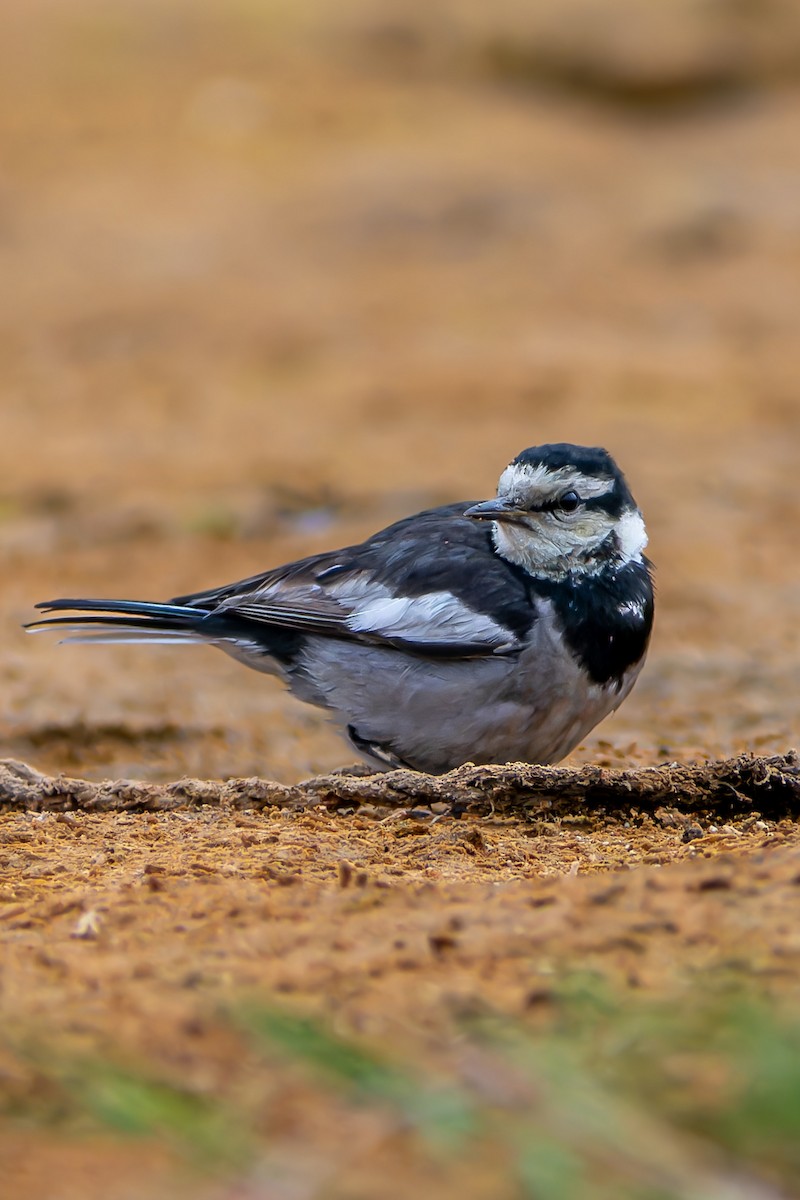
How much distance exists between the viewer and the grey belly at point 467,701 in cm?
544

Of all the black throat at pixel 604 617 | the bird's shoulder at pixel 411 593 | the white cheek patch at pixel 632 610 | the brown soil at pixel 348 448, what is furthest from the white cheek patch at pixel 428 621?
the brown soil at pixel 348 448

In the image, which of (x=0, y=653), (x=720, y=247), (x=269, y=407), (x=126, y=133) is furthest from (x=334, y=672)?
(x=126, y=133)

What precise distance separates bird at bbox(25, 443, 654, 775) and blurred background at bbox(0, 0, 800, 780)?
0.92 meters

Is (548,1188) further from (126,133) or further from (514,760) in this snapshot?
(126,133)

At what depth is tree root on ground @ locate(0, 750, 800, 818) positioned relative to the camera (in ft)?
16.7

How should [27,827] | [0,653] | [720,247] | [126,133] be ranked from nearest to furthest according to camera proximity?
[27,827]
[0,653]
[720,247]
[126,133]

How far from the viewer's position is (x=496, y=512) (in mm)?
5641

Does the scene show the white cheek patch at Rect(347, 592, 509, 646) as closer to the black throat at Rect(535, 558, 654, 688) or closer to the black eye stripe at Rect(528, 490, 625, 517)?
the black throat at Rect(535, 558, 654, 688)

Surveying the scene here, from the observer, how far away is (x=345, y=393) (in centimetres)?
1375

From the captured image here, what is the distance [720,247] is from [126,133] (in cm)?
780

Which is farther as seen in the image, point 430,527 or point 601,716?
point 430,527

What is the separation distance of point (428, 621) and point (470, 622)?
0.17 meters

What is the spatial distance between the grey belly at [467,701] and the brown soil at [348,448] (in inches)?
19.3

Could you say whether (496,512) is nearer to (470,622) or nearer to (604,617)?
(470,622)
